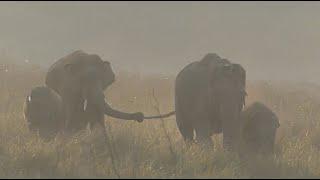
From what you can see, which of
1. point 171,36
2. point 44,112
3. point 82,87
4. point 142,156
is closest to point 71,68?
point 82,87

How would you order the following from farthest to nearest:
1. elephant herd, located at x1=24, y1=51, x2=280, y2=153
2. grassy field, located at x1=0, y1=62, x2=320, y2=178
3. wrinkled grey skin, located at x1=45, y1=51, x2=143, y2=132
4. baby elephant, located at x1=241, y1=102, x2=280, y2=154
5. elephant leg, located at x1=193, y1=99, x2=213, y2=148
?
1. wrinkled grey skin, located at x1=45, y1=51, x2=143, y2=132
2. elephant leg, located at x1=193, y1=99, x2=213, y2=148
3. baby elephant, located at x1=241, y1=102, x2=280, y2=154
4. elephant herd, located at x1=24, y1=51, x2=280, y2=153
5. grassy field, located at x1=0, y1=62, x2=320, y2=178

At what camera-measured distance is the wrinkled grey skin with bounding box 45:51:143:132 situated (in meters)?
9.18

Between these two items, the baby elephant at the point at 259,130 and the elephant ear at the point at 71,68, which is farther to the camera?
the elephant ear at the point at 71,68

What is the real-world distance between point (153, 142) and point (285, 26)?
2796 cm

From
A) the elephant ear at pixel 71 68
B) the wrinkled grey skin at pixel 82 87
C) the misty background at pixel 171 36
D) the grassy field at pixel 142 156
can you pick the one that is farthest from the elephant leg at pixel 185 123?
the misty background at pixel 171 36

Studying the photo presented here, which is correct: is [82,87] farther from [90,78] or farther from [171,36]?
[171,36]

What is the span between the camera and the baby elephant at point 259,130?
8.90 m

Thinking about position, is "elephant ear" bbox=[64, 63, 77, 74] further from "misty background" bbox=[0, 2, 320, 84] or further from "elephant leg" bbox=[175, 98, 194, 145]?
"misty background" bbox=[0, 2, 320, 84]

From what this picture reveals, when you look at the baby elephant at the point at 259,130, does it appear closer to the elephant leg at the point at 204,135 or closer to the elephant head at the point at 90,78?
the elephant leg at the point at 204,135

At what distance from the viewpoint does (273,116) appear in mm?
9148

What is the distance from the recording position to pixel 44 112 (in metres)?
9.66

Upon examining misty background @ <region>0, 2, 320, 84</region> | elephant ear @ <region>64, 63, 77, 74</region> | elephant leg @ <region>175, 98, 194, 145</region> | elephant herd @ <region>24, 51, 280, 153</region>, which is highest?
elephant ear @ <region>64, 63, 77, 74</region>

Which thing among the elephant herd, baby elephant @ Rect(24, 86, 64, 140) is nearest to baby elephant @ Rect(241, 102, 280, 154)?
the elephant herd

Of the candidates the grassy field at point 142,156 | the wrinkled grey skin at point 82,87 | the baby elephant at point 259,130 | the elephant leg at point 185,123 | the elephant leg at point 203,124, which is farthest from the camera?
the elephant leg at point 185,123
